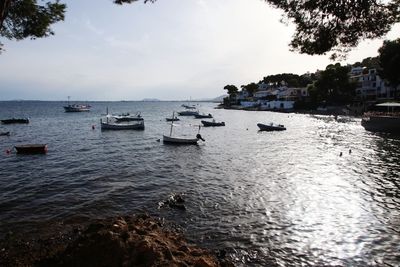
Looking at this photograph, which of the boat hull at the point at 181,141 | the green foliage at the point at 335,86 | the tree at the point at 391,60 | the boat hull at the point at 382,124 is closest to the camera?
the boat hull at the point at 181,141

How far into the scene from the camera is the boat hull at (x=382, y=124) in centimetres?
6394

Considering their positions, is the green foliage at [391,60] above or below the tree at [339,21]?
above

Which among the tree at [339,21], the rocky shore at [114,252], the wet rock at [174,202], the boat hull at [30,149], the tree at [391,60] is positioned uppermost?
the tree at [391,60]

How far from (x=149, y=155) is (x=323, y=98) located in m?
118

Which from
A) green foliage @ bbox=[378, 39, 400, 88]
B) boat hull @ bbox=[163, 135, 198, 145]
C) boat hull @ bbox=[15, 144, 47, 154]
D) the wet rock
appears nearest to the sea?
the wet rock

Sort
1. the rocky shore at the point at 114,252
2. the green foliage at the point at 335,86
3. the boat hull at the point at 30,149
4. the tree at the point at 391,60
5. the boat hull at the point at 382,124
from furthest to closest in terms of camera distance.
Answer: the green foliage at the point at 335,86 → the tree at the point at 391,60 → the boat hull at the point at 382,124 → the boat hull at the point at 30,149 → the rocky shore at the point at 114,252

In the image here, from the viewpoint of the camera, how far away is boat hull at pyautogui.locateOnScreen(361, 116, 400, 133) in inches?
2517

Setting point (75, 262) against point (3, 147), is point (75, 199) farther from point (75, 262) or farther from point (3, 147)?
point (3, 147)

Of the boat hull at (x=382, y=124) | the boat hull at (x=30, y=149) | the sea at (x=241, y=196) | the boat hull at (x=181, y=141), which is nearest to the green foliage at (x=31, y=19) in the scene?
the sea at (x=241, y=196)

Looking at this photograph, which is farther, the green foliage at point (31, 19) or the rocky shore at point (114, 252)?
the green foliage at point (31, 19)

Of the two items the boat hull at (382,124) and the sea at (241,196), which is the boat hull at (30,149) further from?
the boat hull at (382,124)

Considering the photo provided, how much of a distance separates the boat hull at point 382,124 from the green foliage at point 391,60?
57.5ft

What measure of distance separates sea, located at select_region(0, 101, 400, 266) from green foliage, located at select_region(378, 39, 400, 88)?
4568 centimetres

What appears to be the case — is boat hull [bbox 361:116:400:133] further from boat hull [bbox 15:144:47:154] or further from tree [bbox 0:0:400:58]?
boat hull [bbox 15:144:47:154]
